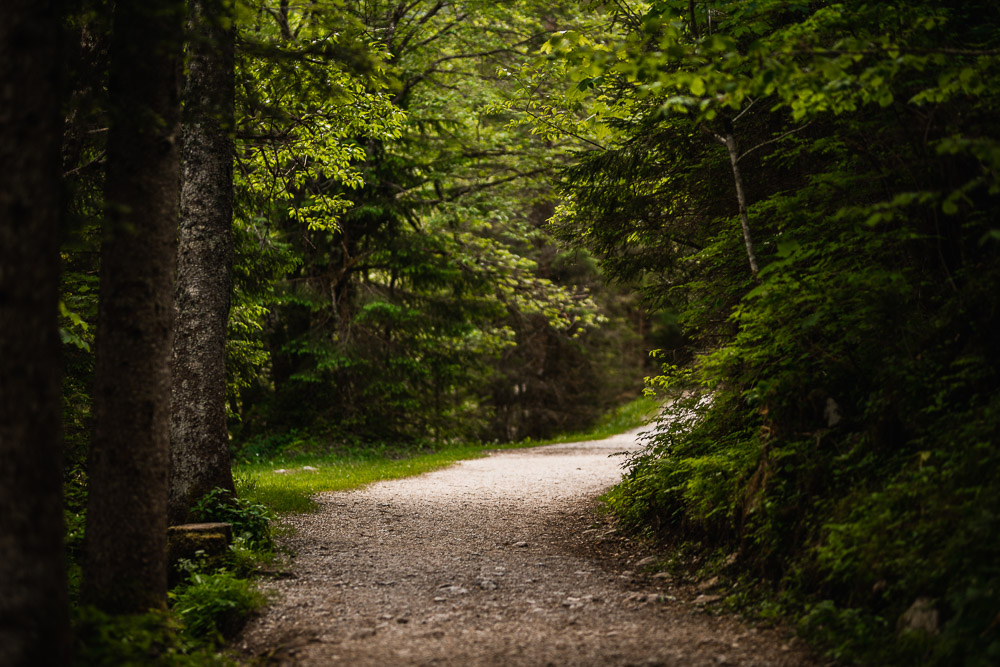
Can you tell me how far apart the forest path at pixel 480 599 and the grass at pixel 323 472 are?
0.60m

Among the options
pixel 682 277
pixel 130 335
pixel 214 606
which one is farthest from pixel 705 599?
pixel 130 335

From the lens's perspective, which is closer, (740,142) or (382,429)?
(740,142)

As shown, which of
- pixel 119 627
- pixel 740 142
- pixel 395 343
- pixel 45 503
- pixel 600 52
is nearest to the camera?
pixel 45 503

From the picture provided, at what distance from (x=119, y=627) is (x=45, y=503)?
1.26 metres

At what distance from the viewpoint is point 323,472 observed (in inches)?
536

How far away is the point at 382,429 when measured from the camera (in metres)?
19.2

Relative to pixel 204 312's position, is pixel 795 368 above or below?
below

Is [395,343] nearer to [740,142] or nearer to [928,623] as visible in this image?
[740,142]

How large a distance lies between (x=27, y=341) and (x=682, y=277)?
286 inches

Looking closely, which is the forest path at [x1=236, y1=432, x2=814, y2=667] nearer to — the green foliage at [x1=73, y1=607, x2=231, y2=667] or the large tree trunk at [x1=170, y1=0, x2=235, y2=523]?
the green foliage at [x1=73, y1=607, x2=231, y2=667]

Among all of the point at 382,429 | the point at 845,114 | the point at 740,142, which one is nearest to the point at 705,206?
the point at 740,142

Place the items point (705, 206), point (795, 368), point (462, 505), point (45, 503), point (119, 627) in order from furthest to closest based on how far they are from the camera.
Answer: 1. point (462, 505)
2. point (705, 206)
3. point (795, 368)
4. point (119, 627)
5. point (45, 503)

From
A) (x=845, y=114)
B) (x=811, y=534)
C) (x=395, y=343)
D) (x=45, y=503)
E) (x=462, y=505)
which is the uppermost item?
(x=845, y=114)

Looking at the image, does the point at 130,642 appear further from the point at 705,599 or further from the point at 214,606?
the point at 705,599
